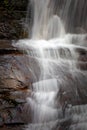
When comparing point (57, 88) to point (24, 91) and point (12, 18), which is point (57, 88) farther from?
point (12, 18)

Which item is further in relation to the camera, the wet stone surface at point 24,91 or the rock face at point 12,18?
the rock face at point 12,18

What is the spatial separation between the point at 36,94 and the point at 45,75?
936 millimetres

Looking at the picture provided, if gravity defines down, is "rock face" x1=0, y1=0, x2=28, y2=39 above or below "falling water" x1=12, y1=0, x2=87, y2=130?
above

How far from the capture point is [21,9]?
12.7 meters

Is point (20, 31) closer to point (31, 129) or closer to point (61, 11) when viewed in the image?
point (61, 11)

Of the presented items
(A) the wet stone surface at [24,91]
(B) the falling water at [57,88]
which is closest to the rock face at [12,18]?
(B) the falling water at [57,88]

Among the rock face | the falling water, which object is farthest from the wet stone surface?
the rock face

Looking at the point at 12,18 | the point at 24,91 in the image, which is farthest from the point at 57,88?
the point at 12,18

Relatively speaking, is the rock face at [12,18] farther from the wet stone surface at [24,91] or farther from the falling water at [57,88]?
the wet stone surface at [24,91]

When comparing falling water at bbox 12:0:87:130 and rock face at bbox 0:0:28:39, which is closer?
falling water at bbox 12:0:87:130

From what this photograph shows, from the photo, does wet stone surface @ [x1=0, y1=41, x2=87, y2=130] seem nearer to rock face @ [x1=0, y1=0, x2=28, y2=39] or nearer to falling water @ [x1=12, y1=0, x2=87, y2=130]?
falling water @ [x1=12, y1=0, x2=87, y2=130]

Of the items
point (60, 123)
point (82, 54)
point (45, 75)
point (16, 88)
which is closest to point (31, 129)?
point (60, 123)

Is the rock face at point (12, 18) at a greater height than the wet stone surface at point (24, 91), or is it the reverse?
the rock face at point (12, 18)

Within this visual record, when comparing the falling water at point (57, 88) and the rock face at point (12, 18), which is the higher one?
the rock face at point (12, 18)
